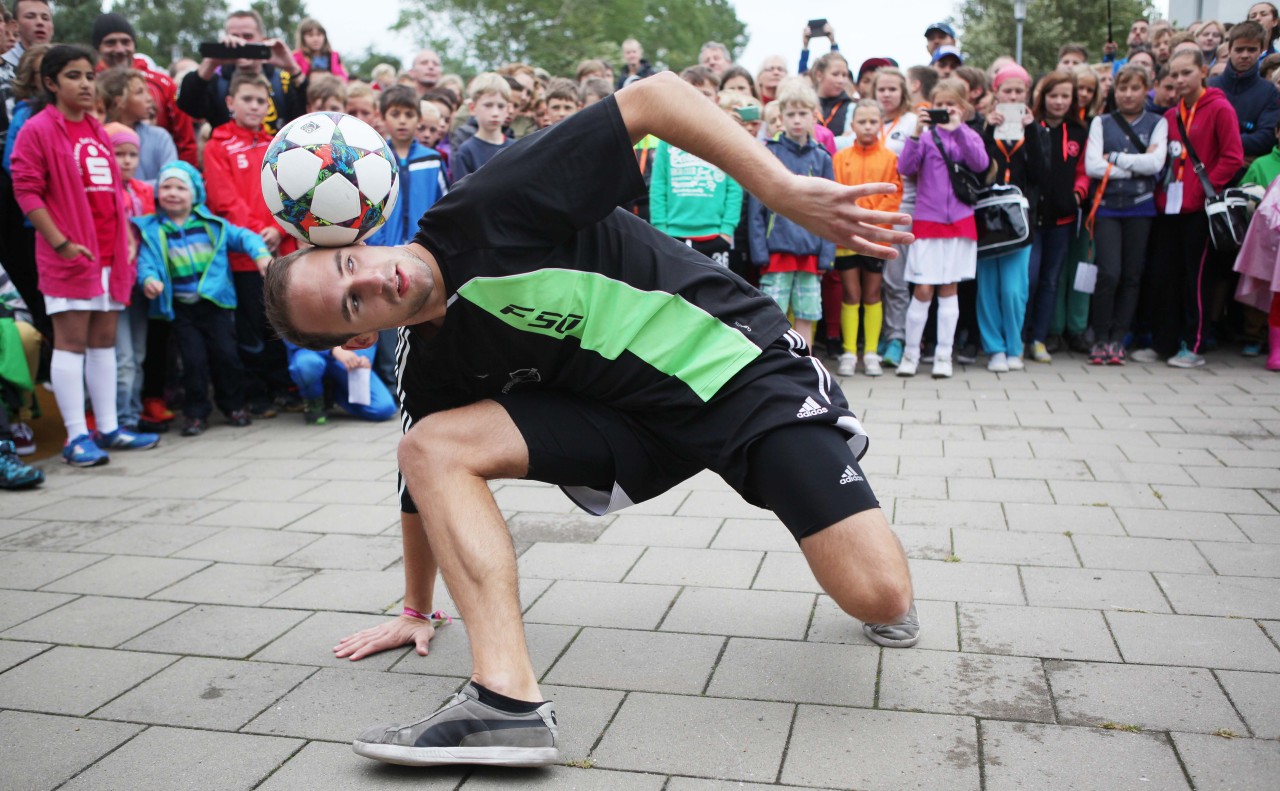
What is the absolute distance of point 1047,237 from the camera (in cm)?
829

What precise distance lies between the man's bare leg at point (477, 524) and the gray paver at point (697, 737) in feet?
0.88

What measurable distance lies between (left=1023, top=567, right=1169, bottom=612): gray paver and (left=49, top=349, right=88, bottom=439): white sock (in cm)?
525

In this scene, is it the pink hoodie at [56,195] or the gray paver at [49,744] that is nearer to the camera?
the gray paver at [49,744]

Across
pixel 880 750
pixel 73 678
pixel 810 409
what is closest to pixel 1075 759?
pixel 880 750

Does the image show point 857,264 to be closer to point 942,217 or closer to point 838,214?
point 942,217

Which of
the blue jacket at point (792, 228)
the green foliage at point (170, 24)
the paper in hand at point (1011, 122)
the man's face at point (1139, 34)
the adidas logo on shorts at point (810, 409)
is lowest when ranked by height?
the adidas logo on shorts at point (810, 409)

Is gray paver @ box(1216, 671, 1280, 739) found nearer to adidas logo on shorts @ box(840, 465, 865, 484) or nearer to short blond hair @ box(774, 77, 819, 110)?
adidas logo on shorts @ box(840, 465, 865, 484)

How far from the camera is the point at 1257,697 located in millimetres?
2756

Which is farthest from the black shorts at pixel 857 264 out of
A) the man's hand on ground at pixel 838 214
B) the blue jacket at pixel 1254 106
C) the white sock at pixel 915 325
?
the man's hand on ground at pixel 838 214

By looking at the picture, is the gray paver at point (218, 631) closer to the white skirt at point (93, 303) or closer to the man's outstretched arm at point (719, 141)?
the man's outstretched arm at point (719, 141)

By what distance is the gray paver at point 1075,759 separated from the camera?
7.80 ft

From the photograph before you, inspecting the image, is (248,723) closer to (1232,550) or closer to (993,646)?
(993,646)

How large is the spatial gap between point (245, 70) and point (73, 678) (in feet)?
16.7

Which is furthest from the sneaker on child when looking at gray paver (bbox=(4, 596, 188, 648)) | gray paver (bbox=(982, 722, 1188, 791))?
gray paver (bbox=(982, 722, 1188, 791))
